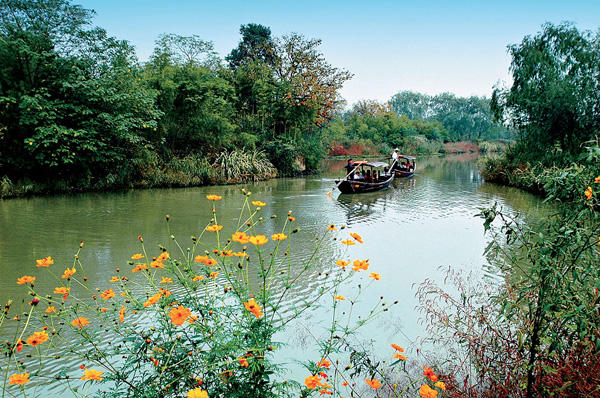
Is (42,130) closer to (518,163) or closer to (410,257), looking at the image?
(410,257)

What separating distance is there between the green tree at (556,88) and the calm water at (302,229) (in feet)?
8.24

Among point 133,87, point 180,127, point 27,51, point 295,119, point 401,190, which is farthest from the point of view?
point 295,119

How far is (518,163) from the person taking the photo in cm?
1647

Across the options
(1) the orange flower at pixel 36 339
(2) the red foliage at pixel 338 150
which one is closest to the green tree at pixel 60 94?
(1) the orange flower at pixel 36 339

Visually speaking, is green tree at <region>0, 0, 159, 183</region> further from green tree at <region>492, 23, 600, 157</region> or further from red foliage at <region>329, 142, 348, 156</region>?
red foliage at <region>329, 142, 348, 156</region>

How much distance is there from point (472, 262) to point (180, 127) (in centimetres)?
1441

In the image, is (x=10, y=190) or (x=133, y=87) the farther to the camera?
(x=133, y=87)

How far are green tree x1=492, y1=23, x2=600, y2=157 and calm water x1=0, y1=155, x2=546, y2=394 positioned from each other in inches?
98.9

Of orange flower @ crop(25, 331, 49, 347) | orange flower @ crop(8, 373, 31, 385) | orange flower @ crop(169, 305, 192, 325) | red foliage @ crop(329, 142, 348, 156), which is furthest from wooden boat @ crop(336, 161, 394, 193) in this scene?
red foliage @ crop(329, 142, 348, 156)

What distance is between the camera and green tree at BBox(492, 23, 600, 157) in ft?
43.2

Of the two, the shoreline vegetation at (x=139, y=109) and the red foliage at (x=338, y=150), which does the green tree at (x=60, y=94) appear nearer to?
the shoreline vegetation at (x=139, y=109)

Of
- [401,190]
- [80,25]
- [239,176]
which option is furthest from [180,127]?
[401,190]

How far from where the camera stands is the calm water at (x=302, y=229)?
17.3ft

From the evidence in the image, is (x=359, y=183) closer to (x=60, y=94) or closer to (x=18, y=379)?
(x=60, y=94)
